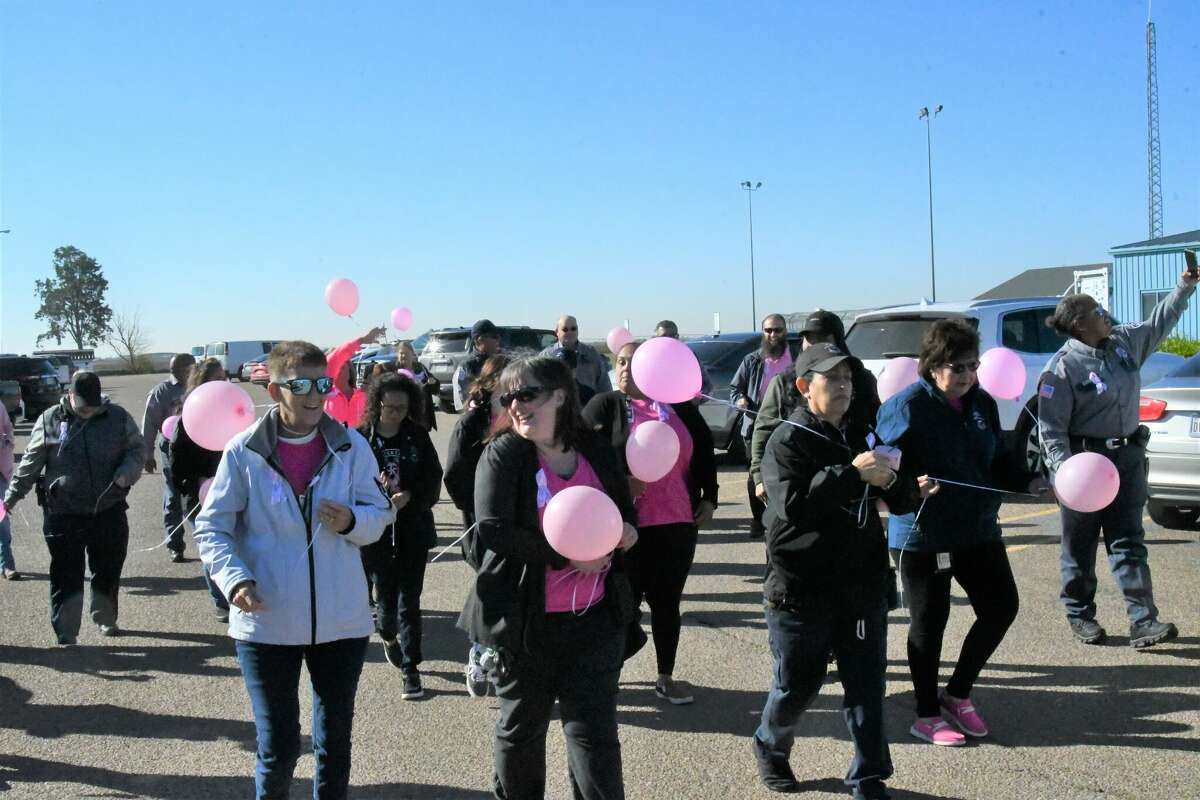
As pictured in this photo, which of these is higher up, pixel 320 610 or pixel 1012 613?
pixel 320 610

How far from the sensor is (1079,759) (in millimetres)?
4270

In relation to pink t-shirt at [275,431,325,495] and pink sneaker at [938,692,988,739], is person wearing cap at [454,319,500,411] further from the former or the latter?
pink sneaker at [938,692,988,739]

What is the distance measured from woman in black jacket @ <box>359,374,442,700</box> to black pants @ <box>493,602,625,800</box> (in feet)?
6.93

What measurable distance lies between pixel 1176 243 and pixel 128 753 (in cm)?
2824

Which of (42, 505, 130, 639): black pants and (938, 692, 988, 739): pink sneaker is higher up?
(42, 505, 130, 639): black pants

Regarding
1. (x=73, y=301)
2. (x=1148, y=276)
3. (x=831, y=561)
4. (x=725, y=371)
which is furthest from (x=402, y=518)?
(x=73, y=301)

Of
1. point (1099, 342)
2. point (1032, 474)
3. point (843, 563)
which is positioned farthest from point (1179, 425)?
point (843, 563)

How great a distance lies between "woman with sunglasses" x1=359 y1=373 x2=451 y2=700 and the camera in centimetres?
542

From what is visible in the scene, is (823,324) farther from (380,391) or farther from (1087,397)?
(380,391)

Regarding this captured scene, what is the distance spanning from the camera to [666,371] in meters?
4.64

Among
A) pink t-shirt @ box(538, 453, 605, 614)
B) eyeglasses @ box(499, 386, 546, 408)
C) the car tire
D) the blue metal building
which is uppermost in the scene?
the blue metal building

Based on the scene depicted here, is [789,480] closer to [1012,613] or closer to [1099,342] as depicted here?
[1012,613]

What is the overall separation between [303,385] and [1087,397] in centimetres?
415

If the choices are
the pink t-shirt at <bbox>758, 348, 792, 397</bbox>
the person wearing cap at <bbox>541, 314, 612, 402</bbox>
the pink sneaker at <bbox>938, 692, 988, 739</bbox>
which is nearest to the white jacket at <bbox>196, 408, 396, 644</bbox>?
the pink sneaker at <bbox>938, 692, 988, 739</bbox>
